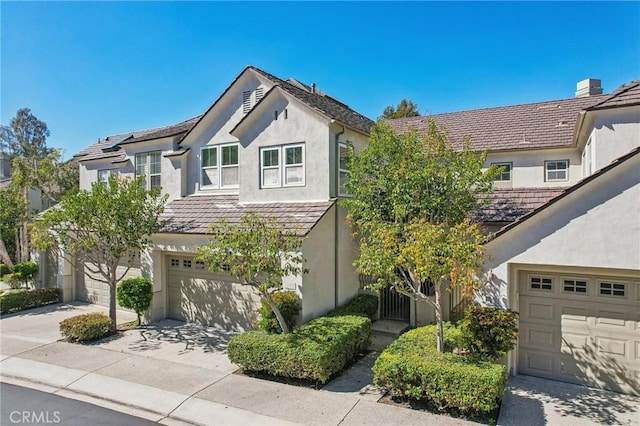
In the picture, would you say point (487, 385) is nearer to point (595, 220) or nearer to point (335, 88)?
point (595, 220)

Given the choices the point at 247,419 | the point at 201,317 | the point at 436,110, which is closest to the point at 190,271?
the point at 201,317

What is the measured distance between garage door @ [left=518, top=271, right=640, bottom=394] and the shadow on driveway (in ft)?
1.04

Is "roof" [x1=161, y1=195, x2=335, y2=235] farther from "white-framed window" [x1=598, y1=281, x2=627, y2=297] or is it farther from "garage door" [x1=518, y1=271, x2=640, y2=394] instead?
"white-framed window" [x1=598, y1=281, x2=627, y2=297]

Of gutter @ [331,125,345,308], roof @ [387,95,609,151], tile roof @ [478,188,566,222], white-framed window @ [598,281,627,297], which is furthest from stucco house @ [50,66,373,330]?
white-framed window @ [598,281,627,297]

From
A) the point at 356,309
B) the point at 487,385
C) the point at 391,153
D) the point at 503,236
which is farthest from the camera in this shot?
the point at 356,309

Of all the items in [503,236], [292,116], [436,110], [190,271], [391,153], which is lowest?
[190,271]

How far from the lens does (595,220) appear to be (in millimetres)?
8023

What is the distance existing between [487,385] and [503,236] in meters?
3.57

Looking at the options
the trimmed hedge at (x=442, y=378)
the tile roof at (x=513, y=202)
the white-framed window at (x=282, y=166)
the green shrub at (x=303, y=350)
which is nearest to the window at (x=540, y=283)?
the tile roof at (x=513, y=202)

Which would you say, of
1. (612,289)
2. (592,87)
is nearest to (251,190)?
(612,289)

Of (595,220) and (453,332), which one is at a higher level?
(595,220)

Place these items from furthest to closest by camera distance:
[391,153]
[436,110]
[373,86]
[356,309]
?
[436,110] < [373,86] < [356,309] < [391,153]

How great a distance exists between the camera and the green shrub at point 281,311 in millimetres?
10344

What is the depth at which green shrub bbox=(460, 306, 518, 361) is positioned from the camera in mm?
8336
